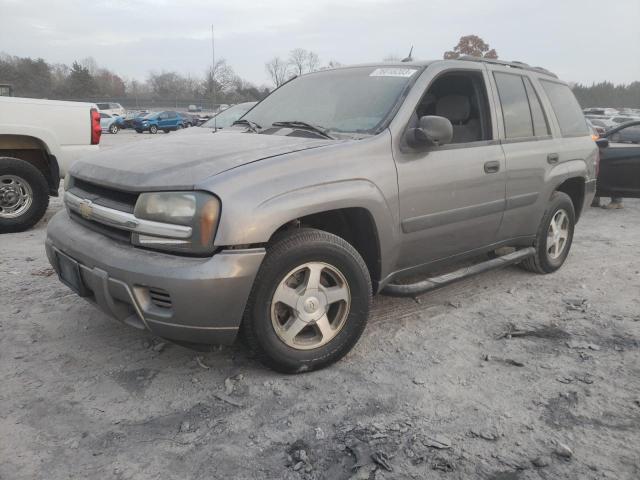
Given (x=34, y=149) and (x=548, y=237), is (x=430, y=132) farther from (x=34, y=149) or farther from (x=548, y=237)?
(x=34, y=149)

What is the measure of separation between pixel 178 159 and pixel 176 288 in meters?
0.77

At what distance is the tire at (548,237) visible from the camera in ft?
14.7

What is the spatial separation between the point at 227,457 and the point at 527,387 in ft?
5.37

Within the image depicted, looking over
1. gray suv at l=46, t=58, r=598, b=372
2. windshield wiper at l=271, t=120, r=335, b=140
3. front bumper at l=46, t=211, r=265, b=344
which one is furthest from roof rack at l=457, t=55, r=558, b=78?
front bumper at l=46, t=211, r=265, b=344

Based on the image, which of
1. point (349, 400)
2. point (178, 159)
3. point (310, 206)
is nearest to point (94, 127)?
point (178, 159)

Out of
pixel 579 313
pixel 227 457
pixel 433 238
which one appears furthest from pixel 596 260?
pixel 227 457

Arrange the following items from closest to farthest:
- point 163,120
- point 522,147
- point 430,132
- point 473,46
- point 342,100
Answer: point 430,132 → point 342,100 → point 522,147 → point 163,120 → point 473,46

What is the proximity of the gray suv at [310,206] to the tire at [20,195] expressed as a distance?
9.85 feet

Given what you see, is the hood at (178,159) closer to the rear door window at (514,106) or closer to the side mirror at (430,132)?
the side mirror at (430,132)

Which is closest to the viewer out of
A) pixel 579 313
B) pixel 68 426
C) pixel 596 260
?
pixel 68 426

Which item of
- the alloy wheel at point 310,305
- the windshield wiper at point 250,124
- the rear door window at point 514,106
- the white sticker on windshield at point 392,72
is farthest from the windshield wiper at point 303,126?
the rear door window at point 514,106

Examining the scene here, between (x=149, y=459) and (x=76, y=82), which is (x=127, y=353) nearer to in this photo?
(x=149, y=459)

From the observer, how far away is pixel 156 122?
108ft

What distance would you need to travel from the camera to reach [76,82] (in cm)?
6481
